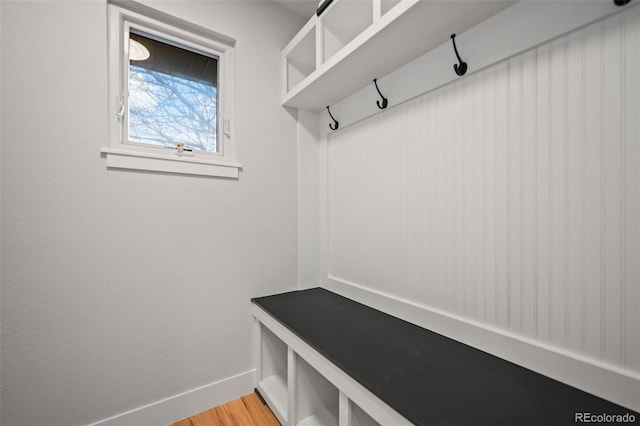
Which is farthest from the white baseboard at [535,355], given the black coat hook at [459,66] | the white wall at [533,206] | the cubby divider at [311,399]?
the black coat hook at [459,66]

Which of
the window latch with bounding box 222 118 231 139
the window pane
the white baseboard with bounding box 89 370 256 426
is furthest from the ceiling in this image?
the white baseboard with bounding box 89 370 256 426

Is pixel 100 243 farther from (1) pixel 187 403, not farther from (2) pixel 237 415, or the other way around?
(2) pixel 237 415

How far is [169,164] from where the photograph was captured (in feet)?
4.79

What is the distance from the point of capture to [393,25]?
1050 mm

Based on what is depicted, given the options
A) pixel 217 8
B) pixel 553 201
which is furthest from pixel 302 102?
pixel 553 201

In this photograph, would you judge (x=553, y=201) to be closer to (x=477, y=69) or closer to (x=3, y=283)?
(x=477, y=69)

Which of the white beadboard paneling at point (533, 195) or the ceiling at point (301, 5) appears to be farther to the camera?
the ceiling at point (301, 5)

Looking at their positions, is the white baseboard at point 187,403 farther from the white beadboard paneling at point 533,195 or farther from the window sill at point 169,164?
the window sill at point 169,164

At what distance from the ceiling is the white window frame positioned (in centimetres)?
50

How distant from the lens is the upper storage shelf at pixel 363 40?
1.00m

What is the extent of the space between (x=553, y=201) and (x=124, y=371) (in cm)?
199
